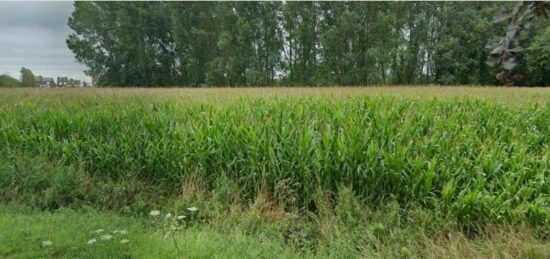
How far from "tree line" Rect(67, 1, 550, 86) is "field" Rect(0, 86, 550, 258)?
21375 mm

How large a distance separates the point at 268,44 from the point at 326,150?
32.1 m

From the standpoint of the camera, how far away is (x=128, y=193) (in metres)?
4.41

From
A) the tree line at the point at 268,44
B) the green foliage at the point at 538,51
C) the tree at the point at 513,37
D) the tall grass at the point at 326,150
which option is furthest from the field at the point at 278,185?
the tree line at the point at 268,44

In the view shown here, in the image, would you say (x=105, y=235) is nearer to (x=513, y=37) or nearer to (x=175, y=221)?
(x=175, y=221)

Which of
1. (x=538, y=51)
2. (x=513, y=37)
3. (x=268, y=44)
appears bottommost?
(x=513, y=37)

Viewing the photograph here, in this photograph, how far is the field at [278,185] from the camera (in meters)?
3.11

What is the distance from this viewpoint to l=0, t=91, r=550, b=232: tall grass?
3.59 m

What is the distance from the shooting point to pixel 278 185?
396 centimetres

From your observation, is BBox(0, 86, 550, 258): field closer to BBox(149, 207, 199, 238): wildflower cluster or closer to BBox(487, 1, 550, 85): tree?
BBox(149, 207, 199, 238): wildflower cluster

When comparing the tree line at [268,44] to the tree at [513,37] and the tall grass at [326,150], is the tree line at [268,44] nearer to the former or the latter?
the tall grass at [326,150]

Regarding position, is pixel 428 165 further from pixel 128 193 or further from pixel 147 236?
pixel 128 193

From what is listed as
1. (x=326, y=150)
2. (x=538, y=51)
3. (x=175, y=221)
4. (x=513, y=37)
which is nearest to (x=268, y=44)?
(x=326, y=150)

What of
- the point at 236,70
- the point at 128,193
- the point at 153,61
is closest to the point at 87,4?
the point at 153,61

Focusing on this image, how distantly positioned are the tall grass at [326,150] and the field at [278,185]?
2cm
